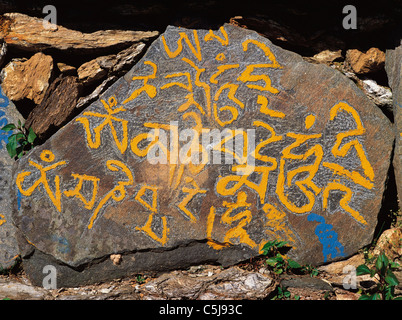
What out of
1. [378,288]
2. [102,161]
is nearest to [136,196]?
[102,161]

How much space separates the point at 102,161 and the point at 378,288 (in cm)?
223

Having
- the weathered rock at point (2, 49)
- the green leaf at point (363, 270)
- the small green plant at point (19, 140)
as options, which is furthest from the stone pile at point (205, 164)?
the weathered rock at point (2, 49)

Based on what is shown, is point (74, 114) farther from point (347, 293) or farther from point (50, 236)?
point (347, 293)

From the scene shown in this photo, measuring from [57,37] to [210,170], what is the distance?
5.55 feet

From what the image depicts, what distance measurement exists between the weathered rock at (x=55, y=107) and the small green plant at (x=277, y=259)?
1898 mm

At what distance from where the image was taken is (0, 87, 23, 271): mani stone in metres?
3.90

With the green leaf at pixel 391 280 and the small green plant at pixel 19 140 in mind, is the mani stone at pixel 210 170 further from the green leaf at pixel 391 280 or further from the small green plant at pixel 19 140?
the green leaf at pixel 391 280

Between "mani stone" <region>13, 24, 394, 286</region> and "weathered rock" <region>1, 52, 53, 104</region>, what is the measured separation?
486 mm

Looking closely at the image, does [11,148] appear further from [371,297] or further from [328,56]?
[371,297]

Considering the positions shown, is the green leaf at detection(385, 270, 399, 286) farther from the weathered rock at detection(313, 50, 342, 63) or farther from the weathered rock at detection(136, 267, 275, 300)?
the weathered rock at detection(313, 50, 342, 63)

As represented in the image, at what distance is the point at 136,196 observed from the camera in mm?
3688

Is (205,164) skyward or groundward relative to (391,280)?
skyward

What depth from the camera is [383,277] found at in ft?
10.9

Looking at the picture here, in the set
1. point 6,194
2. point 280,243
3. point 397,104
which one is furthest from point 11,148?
point 397,104
